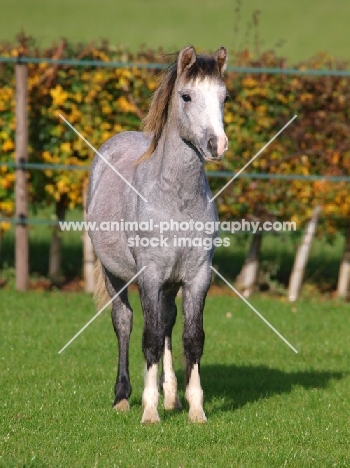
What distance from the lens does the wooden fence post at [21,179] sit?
9906mm

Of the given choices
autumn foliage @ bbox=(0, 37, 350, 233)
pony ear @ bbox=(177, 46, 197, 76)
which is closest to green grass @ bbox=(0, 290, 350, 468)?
autumn foliage @ bbox=(0, 37, 350, 233)

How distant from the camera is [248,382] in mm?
6664

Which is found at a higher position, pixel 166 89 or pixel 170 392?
pixel 166 89

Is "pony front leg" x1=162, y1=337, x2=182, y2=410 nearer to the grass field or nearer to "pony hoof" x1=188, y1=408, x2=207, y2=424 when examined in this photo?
"pony hoof" x1=188, y1=408, x2=207, y2=424

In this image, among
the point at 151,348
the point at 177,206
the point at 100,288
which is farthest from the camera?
the point at 100,288

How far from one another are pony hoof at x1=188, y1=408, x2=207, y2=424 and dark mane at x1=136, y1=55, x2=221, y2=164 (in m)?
1.56

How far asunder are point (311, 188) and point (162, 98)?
487 cm

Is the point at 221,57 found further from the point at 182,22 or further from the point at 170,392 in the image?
the point at 182,22

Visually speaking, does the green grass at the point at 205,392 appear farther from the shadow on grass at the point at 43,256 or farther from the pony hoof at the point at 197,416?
the shadow on grass at the point at 43,256

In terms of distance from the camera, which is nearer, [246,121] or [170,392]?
[170,392]

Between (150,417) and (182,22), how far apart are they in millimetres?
31947

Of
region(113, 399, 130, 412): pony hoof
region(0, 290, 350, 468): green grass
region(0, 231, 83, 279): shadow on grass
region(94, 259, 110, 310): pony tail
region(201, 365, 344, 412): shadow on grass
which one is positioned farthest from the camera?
region(0, 231, 83, 279): shadow on grass

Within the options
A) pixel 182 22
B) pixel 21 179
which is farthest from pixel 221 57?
pixel 182 22

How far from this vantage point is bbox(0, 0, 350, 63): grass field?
32.1 meters
